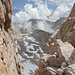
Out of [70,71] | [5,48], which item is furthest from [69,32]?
[5,48]

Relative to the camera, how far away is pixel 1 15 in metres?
22.2

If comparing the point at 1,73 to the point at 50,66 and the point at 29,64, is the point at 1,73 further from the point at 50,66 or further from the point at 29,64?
the point at 29,64

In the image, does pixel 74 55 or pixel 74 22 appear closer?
pixel 74 55

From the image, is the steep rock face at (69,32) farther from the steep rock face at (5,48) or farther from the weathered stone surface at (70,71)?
the steep rock face at (5,48)

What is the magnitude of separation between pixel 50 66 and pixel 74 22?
17.3 m

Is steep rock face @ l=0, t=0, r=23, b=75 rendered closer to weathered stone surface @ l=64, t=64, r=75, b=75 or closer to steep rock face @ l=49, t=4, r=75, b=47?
weathered stone surface @ l=64, t=64, r=75, b=75

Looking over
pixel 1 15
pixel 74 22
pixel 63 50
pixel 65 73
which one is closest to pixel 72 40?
pixel 74 22

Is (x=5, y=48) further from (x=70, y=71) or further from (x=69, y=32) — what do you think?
(x=69, y=32)

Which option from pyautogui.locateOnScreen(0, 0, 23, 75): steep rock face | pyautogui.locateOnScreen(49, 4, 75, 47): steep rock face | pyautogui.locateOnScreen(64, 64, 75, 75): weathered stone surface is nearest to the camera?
pyautogui.locateOnScreen(0, 0, 23, 75): steep rock face

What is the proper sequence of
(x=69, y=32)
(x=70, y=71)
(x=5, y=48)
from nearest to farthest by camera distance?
1. (x=70, y=71)
2. (x=5, y=48)
3. (x=69, y=32)

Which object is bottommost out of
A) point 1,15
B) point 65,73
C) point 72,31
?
point 65,73

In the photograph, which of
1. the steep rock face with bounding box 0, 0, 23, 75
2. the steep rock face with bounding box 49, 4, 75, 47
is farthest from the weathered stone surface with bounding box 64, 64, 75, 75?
the steep rock face with bounding box 49, 4, 75, 47

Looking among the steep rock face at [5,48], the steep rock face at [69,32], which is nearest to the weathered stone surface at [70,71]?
the steep rock face at [5,48]

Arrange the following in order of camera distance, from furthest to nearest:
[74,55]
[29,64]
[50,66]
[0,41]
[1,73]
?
[29,64] → [50,66] → [74,55] → [0,41] → [1,73]
